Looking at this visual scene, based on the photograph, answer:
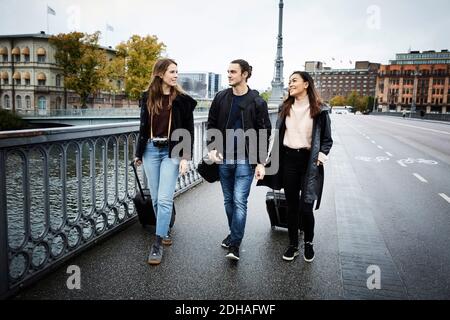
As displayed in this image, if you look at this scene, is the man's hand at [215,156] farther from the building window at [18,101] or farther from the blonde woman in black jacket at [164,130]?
the building window at [18,101]

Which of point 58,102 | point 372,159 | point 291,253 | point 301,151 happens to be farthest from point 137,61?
point 291,253

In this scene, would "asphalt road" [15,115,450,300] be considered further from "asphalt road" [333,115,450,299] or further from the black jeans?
the black jeans

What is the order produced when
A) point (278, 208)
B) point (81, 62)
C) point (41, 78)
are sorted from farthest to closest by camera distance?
point (41, 78) → point (81, 62) → point (278, 208)

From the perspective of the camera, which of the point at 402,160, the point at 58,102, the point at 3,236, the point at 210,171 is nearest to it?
the point at 3,236

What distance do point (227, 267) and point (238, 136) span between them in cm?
129

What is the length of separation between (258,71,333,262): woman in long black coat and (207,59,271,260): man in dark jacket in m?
0.30

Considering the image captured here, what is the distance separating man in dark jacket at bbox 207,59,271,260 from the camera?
391cm

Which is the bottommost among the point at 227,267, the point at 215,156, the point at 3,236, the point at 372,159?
the point at 227,267

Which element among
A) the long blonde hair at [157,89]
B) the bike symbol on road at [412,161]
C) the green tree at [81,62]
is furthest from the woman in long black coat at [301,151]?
the green tree at [81,62]

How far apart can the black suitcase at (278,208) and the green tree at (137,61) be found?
4905 cm

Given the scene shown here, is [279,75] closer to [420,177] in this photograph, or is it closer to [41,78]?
[420,177]

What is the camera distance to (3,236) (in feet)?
10.2

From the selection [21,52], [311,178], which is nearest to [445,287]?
[311,178]

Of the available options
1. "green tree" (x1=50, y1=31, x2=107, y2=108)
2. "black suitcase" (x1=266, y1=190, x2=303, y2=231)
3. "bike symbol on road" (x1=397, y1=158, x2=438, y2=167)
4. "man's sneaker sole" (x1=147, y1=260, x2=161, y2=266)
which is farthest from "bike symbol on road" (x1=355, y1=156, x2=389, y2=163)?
"green tree" (x1=50, y1=31, x2=107, y2=108)
